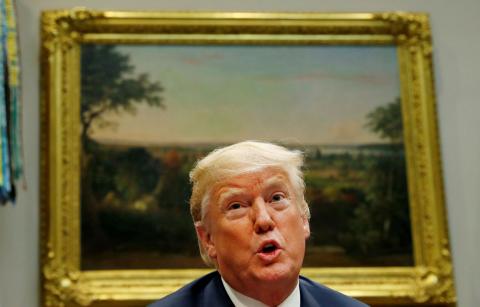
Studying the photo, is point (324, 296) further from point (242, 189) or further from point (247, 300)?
point (242, 189)

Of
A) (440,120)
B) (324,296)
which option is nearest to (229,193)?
(324,296)

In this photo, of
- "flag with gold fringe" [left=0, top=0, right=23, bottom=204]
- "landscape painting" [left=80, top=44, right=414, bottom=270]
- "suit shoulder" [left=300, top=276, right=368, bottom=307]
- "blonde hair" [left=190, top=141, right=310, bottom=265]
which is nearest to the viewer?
"blonde hair" [left=190, top=141, right=310, bottom=265]

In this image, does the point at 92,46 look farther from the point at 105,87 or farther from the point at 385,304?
the point at 385,304

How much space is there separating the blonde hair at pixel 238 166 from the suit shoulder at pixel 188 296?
0.24ft

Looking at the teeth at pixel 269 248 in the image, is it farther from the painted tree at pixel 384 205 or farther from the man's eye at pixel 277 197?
the painted tree at pixel 384 205

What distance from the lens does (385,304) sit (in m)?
3.93

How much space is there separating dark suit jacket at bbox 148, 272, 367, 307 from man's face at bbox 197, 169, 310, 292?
8cm

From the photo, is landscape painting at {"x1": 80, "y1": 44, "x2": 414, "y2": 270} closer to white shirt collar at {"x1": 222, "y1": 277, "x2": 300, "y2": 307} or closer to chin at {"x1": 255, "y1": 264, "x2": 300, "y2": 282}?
white shirt collar at {"x1": 222, "y1": 277, "x2": 300, "y2": 307}

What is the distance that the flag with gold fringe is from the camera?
355 centimetres

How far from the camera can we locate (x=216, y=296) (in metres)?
2.10

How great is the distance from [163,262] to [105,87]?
1.11 metres

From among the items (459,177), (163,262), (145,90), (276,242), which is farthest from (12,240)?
(459,177)

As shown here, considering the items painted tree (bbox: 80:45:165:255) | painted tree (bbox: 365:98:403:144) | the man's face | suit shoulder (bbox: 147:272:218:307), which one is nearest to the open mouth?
the man's face

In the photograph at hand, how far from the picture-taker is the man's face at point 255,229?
199 cm
